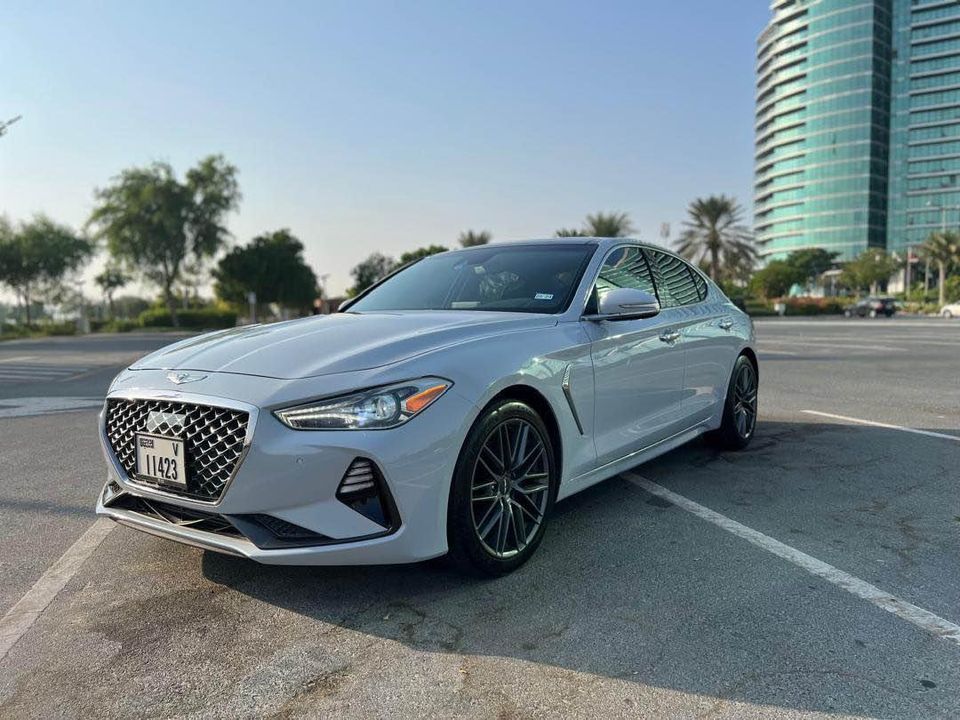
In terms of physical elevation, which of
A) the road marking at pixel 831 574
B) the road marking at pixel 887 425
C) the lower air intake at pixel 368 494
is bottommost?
the road marking at pixel 887 425

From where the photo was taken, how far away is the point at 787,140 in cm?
12350

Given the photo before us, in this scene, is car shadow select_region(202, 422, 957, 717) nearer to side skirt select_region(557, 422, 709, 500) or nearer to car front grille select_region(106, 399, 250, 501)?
side skirt select_region(557, 422, 709, 500)

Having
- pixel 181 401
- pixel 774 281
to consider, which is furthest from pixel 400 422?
pixel 774 281

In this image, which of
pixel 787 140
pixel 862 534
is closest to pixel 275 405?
pixel 862 534

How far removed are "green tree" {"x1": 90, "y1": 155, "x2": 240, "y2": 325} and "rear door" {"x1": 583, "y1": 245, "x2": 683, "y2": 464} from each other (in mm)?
50116

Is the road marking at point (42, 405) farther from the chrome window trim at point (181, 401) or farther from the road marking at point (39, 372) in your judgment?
the chrome window trim at point (181, 401)

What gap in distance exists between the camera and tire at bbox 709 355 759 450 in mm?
5289

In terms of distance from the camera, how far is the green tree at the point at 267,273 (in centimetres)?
5447

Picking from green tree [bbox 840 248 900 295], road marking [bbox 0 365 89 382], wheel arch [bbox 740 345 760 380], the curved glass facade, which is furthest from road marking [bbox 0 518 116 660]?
the curved glass facade

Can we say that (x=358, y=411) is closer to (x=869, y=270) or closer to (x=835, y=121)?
(x=869, y=270)

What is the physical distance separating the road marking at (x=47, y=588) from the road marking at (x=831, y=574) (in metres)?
3.14

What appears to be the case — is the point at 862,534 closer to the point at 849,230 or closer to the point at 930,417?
the point at 930,417

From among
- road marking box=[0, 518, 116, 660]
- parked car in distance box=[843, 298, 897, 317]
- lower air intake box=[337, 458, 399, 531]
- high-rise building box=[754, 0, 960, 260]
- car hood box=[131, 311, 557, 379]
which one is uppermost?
high-rise building box=[754, 0, 960, 260]

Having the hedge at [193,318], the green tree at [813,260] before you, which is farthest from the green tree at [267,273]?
the green tree at [813,260]
